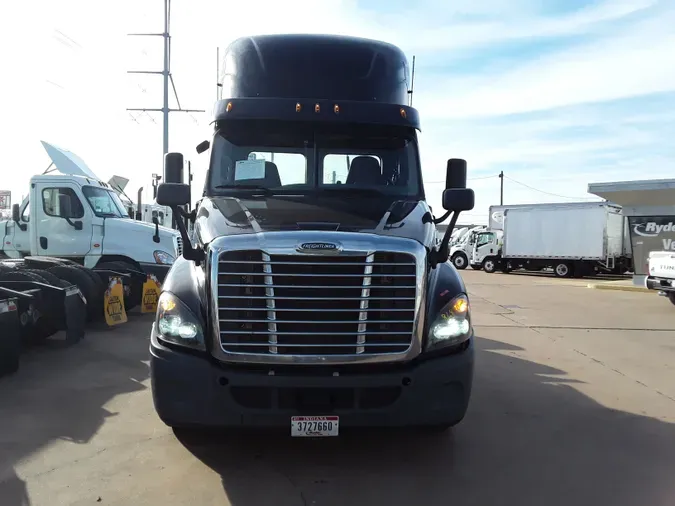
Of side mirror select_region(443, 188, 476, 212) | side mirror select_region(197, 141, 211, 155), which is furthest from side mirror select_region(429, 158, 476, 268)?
side mirror select_region(197, 141, 211, 155)

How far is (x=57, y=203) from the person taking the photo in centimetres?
1077

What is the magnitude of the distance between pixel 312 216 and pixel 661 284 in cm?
1252

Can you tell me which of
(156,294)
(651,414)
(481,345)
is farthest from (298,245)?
(156,294)

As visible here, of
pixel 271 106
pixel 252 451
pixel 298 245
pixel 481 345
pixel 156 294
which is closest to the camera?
→ pixel 298 245

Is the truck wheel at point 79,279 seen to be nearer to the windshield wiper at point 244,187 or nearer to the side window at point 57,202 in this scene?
the side window at point 57,202

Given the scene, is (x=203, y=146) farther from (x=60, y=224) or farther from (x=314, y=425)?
(x=60, y=224)

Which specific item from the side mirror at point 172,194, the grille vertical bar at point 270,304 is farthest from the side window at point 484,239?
the grille vertical bar at point 270,304

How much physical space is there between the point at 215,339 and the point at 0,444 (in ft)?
6.78

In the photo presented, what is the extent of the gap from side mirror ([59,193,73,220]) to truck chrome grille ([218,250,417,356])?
317 inches

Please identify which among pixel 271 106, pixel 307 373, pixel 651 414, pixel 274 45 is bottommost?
pixel 651 414

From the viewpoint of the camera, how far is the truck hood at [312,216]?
409cm

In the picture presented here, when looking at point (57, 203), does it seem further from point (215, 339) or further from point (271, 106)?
point (215, 339)

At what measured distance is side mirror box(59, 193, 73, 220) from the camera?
10.7m

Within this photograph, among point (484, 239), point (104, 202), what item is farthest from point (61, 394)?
point (484, 239)
